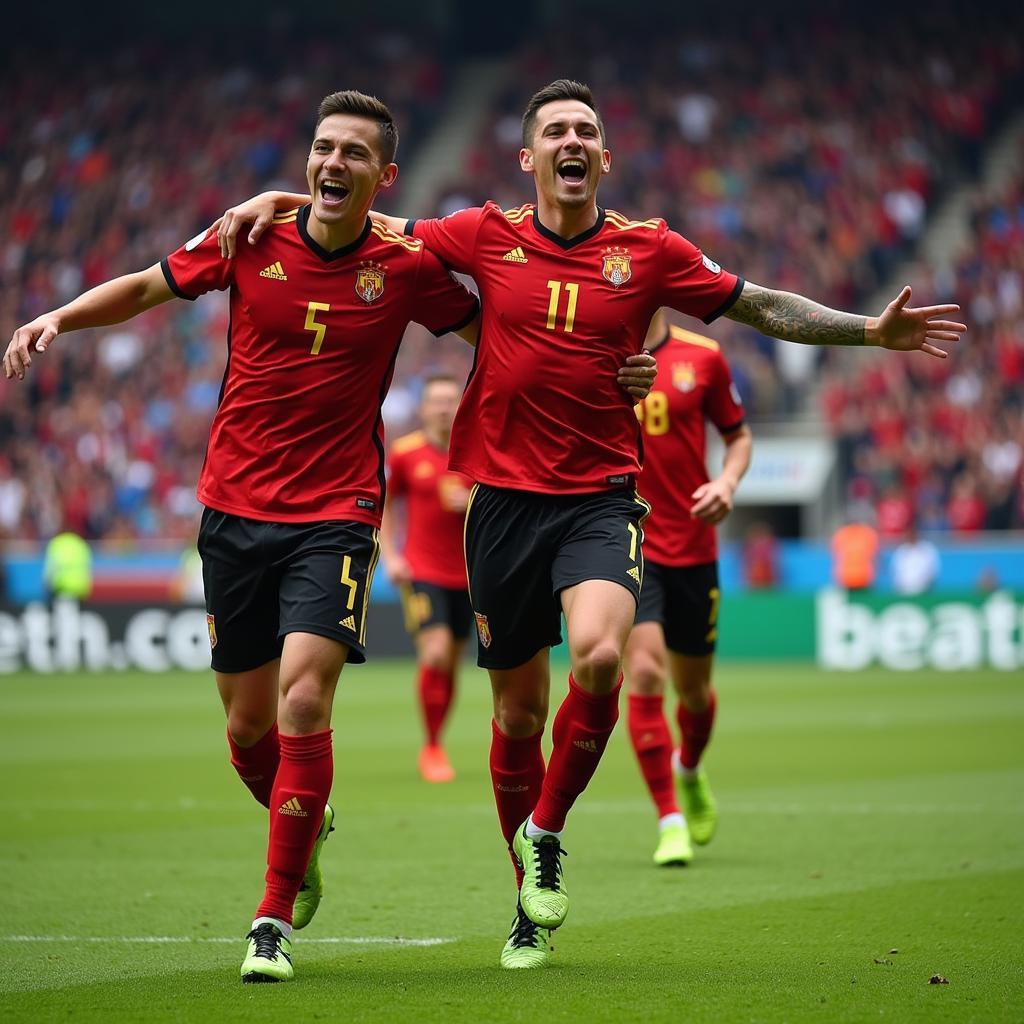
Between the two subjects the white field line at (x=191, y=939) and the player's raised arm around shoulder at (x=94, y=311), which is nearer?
the player's raised arm around shoulder at (x=94, y=311)

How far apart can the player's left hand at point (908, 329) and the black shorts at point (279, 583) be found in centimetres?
179

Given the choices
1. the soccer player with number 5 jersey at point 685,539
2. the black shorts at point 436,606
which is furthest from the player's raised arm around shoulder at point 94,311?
the black shorts at point 436,606

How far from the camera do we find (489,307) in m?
6.14

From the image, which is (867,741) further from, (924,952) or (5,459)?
(5,459)

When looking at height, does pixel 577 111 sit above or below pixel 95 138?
below

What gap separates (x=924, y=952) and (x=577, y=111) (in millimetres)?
3000

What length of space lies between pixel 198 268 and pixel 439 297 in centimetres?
81

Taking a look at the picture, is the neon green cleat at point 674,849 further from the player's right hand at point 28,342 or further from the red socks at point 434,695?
the red socks at point 434,695

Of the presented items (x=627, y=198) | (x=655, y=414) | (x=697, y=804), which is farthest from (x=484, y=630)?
(x=627, y=198)

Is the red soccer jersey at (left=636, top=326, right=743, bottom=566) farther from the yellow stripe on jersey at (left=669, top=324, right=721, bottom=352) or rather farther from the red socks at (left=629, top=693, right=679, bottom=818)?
the red socks at (left=629, top=693, right=679, bottom=818)

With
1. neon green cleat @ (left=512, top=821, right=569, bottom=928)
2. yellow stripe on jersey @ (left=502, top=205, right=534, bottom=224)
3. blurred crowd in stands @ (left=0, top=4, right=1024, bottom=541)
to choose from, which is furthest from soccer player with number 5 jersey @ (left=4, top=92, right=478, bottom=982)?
blurred crowd in stands @ (left=0, top=4, right=1024, bottom=541)

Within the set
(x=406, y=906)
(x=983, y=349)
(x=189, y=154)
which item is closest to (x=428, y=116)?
(x=189, y=154)

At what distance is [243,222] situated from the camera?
603 centimetres

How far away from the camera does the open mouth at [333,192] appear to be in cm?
594
